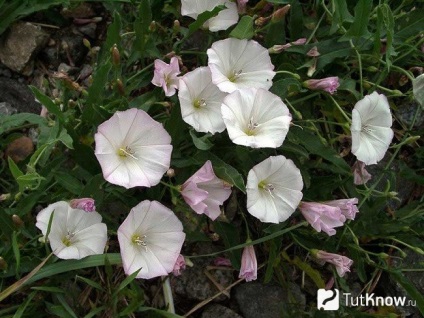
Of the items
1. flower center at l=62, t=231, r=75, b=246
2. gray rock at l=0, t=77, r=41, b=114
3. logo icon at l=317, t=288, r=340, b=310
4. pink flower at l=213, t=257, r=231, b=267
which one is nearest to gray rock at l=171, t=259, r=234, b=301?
pink flower at l=213, t=257, r=231, b=267

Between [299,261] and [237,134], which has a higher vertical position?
→ [237,134]

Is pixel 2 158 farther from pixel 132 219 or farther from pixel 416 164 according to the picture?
pixel 416 164

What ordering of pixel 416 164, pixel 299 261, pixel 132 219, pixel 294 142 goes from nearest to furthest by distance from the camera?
pixel 132 219, pixel 294 142, pixel 299 261, pixel 416 164

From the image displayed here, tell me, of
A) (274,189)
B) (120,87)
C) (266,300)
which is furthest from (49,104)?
(266,300)

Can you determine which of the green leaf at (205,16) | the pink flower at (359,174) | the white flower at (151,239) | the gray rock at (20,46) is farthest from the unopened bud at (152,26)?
the pink flower at (359,174)

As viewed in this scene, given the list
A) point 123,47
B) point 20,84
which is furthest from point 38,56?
point 123,47

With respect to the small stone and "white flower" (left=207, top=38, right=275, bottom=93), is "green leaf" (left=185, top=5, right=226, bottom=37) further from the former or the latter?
the small stone

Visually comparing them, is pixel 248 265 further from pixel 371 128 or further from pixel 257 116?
pixel 371 128
